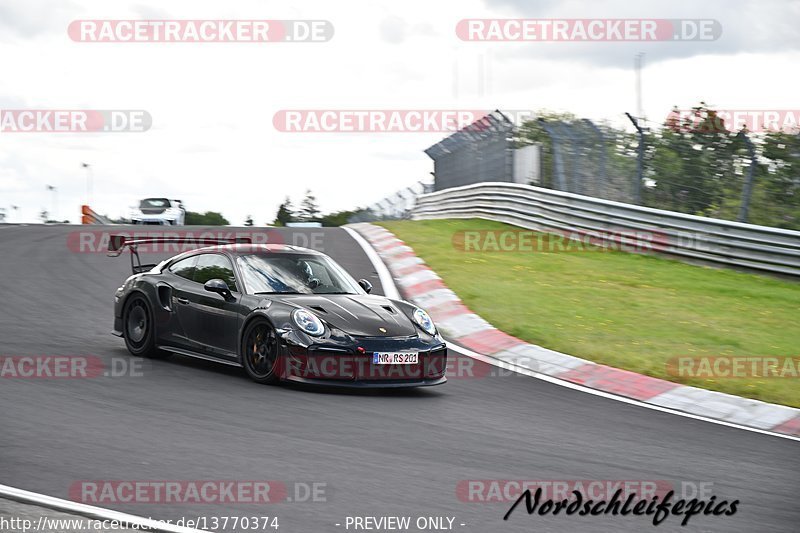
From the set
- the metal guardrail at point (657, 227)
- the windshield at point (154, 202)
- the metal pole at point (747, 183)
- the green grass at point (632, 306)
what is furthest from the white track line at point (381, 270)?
the windshield at point (154, 202)

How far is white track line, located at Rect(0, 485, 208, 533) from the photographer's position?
4.55 meters

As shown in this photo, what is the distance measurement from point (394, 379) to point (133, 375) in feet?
7.43

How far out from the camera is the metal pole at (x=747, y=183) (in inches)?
672

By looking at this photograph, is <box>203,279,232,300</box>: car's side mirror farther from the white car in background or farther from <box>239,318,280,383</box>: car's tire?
the white car in background

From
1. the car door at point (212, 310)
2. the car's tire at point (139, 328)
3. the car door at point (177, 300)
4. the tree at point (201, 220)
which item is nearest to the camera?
the car door at point (212, 310)

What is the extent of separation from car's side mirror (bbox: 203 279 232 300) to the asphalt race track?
710mm

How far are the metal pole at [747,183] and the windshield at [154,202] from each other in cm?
2353

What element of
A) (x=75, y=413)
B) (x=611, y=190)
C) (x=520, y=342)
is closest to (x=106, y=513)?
(x=75, y=413)

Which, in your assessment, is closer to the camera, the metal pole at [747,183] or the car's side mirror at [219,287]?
the car's side mirror at [219,287]

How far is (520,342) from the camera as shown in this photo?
10820 millimetres

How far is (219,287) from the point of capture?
891 cm

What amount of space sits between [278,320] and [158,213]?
28.0 m

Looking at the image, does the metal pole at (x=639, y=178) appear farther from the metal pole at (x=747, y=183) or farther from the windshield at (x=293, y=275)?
the windshield at (x=293, y=275)

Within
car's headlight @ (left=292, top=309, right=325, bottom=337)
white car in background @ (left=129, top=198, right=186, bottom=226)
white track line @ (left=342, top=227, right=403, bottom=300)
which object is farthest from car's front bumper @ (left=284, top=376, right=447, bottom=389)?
white car in background @ (left=129, top=198, right=186, bottom=226)
